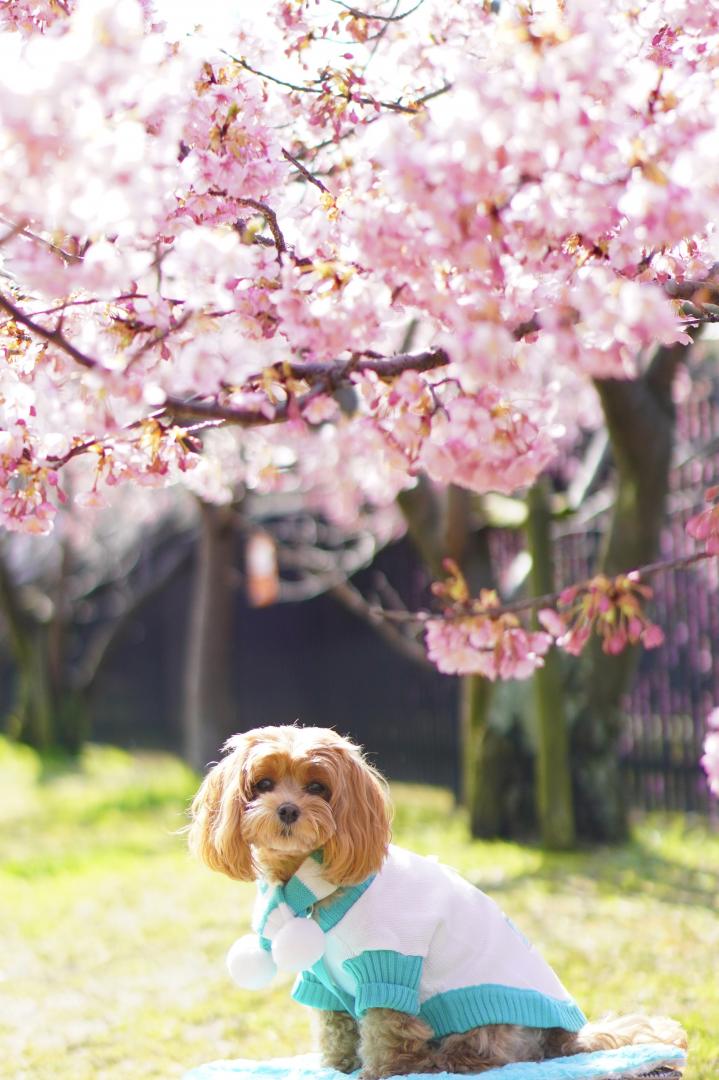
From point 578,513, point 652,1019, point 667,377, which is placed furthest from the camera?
point 578,513

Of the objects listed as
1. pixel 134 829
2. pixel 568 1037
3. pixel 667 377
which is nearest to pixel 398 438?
pixel 568 1037

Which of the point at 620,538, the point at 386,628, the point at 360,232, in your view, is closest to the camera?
the point at 360,232

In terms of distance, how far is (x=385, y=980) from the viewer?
110 inches

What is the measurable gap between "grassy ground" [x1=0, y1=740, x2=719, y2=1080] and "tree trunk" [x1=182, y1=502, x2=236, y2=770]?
2.92ft

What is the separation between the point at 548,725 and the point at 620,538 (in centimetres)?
102

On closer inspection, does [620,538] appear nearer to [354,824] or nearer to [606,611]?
[606,611]

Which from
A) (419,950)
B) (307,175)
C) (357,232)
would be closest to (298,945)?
(419,950)

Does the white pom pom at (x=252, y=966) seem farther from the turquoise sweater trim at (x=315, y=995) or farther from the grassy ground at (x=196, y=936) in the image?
the grassy ground at (x=196, y=936)

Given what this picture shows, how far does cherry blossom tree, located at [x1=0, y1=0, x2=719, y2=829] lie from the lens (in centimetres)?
185

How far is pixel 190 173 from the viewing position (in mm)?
2844

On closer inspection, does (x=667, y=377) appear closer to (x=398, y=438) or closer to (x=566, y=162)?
(x=398, y=438)

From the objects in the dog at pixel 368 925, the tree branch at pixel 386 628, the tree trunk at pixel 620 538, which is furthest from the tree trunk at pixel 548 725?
the dog at pixel 368 925

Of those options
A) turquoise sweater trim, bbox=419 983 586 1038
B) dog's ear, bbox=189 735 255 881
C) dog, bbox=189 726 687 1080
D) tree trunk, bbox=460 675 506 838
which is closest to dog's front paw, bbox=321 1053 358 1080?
dog, bbox=189 726 687 1080

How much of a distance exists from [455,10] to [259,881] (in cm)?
247
